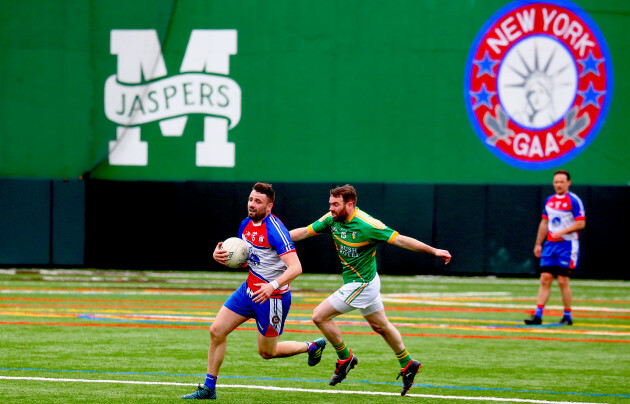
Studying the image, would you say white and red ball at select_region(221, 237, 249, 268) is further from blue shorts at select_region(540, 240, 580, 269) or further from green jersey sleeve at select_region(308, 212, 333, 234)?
blue shorts at select_region(540, 240, 580, 269)

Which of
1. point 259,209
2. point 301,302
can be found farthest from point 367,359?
point 301,302

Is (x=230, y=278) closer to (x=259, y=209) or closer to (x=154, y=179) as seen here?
(x=154, y=179)

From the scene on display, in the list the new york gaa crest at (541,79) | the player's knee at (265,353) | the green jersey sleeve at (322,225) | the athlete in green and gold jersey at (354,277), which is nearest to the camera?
the player's knee at (265,353)

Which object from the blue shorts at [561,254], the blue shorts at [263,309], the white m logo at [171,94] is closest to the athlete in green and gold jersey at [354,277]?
the blue shorts at [263,309]

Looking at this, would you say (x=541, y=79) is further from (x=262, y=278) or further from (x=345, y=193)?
(x=262, y=278)

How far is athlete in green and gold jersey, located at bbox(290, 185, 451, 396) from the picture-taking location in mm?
9789

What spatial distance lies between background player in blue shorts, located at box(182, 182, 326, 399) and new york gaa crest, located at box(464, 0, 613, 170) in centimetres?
1617

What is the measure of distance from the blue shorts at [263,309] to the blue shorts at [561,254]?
7.62 metres

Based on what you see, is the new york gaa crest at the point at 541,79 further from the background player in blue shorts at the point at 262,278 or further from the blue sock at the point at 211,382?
the blue sock at the point at 211,382

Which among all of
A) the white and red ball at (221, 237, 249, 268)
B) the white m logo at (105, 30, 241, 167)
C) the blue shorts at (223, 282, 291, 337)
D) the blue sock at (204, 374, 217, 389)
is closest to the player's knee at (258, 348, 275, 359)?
the blue shorts at (223, 282, 291, 337)

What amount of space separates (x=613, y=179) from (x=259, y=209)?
17083 mm

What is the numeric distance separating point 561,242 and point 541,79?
9522mm

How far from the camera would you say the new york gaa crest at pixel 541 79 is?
2430 centimetres

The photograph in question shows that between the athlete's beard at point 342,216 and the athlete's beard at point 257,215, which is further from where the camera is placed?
the athlete's beard at point 342,216
